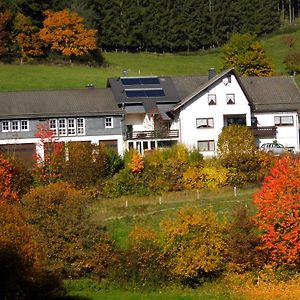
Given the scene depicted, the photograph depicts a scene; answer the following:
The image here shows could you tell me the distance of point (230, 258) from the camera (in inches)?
1588

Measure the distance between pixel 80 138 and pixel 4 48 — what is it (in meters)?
31.5

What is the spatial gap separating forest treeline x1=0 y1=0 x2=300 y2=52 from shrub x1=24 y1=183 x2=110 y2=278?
5912 centimetres

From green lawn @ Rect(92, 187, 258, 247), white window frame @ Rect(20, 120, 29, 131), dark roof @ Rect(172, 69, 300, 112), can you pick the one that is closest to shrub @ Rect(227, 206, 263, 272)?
green lawn @ Rect(92, 187, 258, 247)

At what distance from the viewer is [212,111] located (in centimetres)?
6256

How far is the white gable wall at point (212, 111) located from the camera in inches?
2452

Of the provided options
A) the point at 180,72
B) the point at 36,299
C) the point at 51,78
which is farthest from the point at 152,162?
the point at 180,72

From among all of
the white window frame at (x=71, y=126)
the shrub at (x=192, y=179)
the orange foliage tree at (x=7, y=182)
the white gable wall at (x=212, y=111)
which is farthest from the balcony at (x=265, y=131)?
A: the orange foliage tree at (x=7, y=182)

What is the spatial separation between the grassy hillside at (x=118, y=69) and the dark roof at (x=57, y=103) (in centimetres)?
1338

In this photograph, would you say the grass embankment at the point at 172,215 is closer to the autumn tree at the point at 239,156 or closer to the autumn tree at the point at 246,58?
the autumn tree at the point at 239,156

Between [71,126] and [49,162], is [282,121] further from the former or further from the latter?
[49,162]

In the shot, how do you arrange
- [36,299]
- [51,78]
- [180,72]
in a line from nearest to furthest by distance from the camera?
[36,299] < [51,78] < [180,72]

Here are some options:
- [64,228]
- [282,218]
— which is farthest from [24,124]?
[282,218]

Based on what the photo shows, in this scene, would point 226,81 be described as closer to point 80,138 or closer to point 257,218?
point 80,138

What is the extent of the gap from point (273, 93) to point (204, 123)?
8.58 metres
